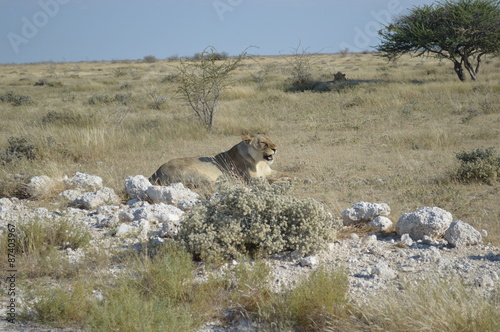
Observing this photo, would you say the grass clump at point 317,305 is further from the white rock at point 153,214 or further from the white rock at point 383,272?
the white rock at point 153,214

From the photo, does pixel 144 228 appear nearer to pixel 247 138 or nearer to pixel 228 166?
pixel 228 166

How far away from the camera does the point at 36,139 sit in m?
10.7

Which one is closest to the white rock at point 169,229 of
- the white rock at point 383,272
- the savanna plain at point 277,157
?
the savanna plain at point 277,157

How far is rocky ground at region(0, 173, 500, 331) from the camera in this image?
4.08 metres

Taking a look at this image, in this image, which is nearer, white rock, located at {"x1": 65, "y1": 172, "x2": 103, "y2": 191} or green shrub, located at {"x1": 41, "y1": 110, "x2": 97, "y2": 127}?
white rock, located at {"x1": 65, "y1": 172, "x2": 103, "y2": 191}

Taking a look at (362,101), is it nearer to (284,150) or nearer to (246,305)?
(284,150)

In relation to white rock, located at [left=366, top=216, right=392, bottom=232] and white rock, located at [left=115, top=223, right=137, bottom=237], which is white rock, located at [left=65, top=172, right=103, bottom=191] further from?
white rock, located at [left=366, top=216, right=392, bottom=232]

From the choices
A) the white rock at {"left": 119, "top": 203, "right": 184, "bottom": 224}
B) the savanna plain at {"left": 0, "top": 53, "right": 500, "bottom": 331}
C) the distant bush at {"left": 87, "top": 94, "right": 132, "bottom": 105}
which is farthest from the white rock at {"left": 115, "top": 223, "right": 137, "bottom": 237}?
the distant bush at {"left": 87, "top": 94, "right": 132, "bottom": 105}

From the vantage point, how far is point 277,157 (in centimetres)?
1043

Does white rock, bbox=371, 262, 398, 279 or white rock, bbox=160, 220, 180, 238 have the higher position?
white rock, bbox=160, 220, 180, 238

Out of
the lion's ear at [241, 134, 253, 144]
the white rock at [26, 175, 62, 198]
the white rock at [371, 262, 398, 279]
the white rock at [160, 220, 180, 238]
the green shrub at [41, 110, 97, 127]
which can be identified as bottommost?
the white rock at [371, 262, 398, 279]

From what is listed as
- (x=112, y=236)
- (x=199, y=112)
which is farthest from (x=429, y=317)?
(x=199, y=112)

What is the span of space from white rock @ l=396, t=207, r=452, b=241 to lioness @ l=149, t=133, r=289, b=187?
3.31 meters

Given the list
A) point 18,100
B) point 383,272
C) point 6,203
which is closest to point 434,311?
point 383,272
